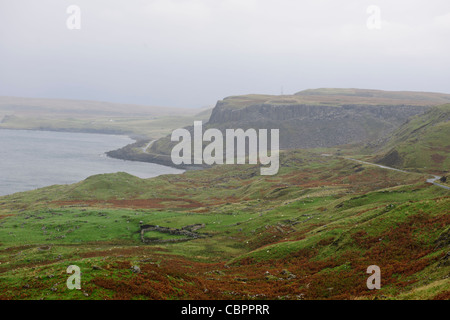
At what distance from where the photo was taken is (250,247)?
56.6m

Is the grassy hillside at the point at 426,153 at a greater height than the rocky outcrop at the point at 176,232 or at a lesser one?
greater

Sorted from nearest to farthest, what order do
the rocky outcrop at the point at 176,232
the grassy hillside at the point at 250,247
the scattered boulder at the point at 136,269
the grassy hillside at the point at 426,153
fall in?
1. the grassy hillside at the point at 250,247
2. the scattered boulder at the point at 136,269
3. the rocky outcrop at the point at 176,232
4. the grassy hillside at the point at 426,153

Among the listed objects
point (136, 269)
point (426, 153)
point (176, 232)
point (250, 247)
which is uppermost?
point (426, 153)

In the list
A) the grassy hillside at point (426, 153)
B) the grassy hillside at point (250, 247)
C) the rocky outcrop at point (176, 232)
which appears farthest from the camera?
the grassy hillside at point (426, 153)

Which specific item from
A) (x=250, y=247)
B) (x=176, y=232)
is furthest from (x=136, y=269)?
(x=176, y=232)

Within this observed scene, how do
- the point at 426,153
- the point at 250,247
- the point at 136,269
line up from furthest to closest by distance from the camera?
the point at 426,153 → the point at 250,247 → the point at 136,269

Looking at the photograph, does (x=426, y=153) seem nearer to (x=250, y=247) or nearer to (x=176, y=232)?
(x=250, y=247)

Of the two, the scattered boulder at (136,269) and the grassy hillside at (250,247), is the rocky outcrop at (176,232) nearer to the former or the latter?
the grassy hillside at (250,247)

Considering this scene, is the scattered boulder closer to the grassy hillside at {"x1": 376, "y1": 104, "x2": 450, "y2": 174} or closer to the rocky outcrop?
the rocky outcrop

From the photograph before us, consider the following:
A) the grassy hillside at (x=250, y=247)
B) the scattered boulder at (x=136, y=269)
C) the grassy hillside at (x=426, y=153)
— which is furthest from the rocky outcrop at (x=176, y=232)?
the grassy hillside at (x=426, y=153)

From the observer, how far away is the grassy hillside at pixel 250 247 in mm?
28500

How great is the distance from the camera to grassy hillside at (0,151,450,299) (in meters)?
28.5

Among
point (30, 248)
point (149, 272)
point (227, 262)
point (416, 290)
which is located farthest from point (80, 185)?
point (416, 290)
